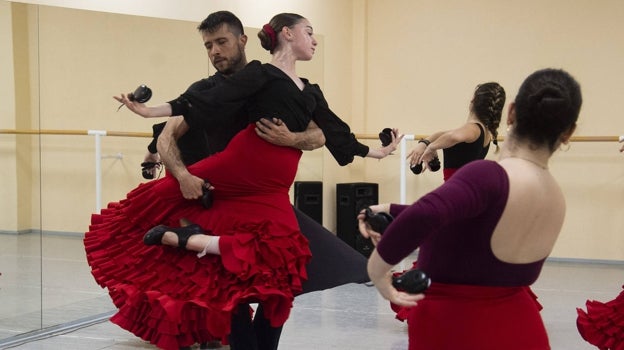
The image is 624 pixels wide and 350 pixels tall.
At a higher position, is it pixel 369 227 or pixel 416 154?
pixel 416 154

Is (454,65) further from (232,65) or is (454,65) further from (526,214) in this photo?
(526,214)

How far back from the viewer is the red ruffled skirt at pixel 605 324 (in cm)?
340

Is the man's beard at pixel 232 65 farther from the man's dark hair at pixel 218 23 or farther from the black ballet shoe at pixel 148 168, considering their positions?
the black ballet shoe at pixel 148 168

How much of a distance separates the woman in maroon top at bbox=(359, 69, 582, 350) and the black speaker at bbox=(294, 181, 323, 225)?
5.33 metres


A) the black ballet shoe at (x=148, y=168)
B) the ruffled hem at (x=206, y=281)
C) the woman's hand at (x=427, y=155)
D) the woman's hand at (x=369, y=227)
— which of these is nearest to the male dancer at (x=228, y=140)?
the ruffled hem at (x=206, y=281)

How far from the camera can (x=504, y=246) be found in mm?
1713

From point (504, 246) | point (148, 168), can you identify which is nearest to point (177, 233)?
point (148, 168)

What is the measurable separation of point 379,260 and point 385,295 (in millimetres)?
93

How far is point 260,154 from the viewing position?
308 centimetres

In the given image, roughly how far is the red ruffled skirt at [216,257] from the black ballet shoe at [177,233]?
0.06 meters

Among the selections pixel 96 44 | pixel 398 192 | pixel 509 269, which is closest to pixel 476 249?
pixel 509 269

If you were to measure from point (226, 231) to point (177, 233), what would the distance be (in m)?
0.17

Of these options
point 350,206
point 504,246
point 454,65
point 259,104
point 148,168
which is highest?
A: point 454,65

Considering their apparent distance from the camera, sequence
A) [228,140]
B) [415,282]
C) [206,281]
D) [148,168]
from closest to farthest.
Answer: [415,282], [206,281], [228,140], [148,168]
